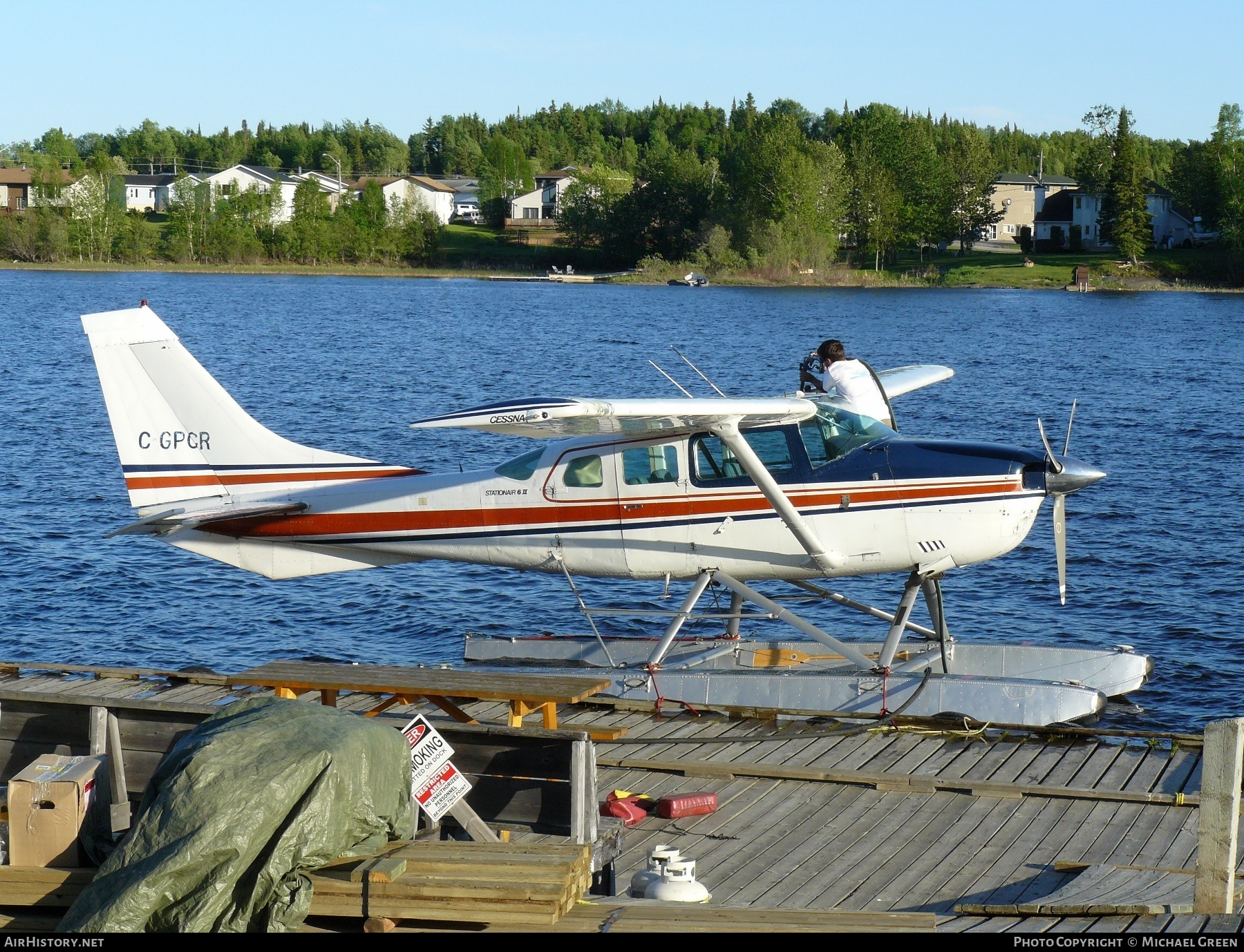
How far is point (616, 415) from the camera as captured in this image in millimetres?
8930

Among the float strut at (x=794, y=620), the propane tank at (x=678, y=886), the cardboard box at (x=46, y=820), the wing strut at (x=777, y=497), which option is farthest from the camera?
the float strut at (x=794, y=620)

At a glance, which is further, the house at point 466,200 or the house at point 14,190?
the house at point 466,200

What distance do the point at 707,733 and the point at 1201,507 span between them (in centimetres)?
1760

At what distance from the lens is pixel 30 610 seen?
1709cm

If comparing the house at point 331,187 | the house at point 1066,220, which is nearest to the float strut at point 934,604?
the house at point 1066,220

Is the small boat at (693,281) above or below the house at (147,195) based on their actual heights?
below

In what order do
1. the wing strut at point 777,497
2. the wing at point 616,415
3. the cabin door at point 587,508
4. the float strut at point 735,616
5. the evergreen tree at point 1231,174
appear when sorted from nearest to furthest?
1. the wing at point 616,415
2. the wing strut at point 777,497
3. the cabin door at point 587,508
4. the float strut at point 735,616
5. the evergreen tree at point 1231,174

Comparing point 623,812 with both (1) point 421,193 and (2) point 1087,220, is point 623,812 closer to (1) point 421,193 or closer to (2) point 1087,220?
(2) point 1087,220

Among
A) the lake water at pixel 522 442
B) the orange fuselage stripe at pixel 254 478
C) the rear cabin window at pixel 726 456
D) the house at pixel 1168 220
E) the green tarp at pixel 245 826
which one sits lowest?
the lake water at pixel 522 442

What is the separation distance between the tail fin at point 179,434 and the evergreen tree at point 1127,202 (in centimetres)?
9209

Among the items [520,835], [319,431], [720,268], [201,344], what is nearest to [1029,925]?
[520,835]

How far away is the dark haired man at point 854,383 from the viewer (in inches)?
425

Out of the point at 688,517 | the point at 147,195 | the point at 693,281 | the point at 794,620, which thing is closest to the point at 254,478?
the point at 688,517

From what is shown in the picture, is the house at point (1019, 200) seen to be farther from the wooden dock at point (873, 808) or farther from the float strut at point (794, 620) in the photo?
the wooden dock at point (873, 808)
